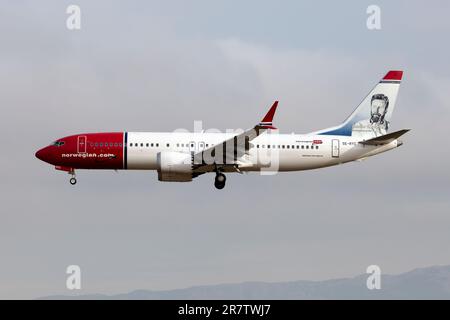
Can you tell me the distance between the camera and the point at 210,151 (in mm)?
65562

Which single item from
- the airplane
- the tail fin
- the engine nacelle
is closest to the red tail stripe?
the tail fin

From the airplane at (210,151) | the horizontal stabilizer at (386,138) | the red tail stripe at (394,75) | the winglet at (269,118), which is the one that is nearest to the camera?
the winglet at (269,118)

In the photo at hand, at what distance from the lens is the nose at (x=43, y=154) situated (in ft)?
221

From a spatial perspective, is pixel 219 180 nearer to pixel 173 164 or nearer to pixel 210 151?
pixel 210 151

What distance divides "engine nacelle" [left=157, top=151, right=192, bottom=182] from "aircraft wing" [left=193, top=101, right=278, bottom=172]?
0.63m

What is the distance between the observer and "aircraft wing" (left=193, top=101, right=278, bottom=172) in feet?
213

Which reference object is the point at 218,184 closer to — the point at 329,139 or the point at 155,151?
the point at 155,151

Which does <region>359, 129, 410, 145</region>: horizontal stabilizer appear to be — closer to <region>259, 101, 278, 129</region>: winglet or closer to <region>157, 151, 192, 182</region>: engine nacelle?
<region>259, 101, 278, 129</region>: winglet

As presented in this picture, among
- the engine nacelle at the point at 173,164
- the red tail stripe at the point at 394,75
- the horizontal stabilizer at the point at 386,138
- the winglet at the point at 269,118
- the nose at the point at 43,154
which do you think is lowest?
the engine nacelle at the point at 173,164

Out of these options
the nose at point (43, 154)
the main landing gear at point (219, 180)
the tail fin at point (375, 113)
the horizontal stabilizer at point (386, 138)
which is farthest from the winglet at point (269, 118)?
the nose at point (43, 154)

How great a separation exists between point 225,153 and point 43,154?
14218mm

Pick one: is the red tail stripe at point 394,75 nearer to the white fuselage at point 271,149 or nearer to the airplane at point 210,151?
the airplane at point 210,151
